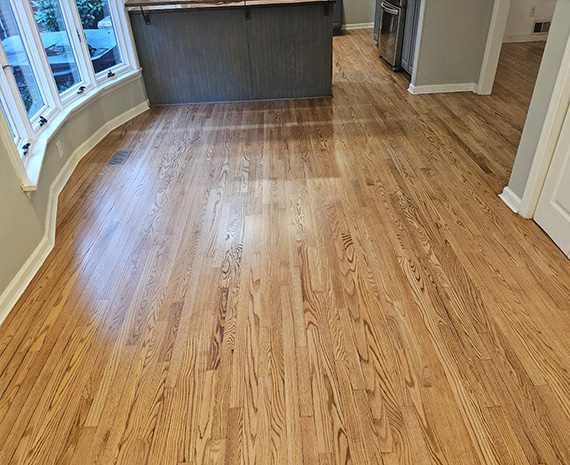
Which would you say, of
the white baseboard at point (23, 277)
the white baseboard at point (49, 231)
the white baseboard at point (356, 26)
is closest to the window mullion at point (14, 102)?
the white baseboard at point (49, 231)

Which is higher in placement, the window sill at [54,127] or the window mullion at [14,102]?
the window mullion at [14,102]

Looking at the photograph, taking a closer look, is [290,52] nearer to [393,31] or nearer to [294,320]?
[393,31]

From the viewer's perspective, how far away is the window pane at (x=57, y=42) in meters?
3.25

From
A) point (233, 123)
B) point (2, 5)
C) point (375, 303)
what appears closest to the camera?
point (375, 303)

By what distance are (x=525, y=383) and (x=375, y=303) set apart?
67 centimetres

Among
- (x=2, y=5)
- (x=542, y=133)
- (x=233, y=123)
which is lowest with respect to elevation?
(x=233, y=123)

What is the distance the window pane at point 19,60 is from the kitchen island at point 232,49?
1.50 m

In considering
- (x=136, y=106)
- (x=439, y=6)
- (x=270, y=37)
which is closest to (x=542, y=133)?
(x=439, y=6)

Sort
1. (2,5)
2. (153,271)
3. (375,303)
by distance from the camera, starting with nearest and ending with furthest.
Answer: (375,303)
(153,271)
(2,5)

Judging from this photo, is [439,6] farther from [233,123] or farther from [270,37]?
[233,123]

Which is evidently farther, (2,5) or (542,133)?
(2,5)

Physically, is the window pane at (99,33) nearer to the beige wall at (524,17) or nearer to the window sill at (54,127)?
the window sill at (54,127)

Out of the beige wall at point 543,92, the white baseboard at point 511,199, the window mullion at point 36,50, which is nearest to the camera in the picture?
the beige wall at point 543,92

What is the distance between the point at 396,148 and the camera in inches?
140
